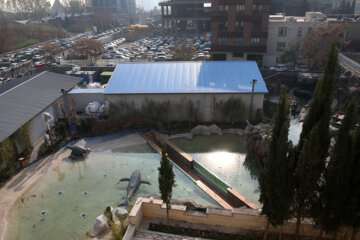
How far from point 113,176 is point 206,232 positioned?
7633mm

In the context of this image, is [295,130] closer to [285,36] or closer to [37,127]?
[37,127]

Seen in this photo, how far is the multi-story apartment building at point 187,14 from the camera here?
260ft

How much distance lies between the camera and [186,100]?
23.9 meters

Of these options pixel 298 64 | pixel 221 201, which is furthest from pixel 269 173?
pixel 298 64

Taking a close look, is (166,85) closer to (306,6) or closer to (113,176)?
(113,176)

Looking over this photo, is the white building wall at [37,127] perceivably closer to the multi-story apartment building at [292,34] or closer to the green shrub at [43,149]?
the green shrub at [43,149]

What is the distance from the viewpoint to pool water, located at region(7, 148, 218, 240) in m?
13.5

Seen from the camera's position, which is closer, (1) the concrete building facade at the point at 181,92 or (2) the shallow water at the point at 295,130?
(2) the shallow water at the point at 295,130

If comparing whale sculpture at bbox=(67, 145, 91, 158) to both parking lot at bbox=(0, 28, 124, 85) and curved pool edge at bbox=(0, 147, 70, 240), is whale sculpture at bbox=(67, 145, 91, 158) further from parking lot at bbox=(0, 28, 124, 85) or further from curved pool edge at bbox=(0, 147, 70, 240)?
parking lot at bbox=(0, 28, 124, 85)

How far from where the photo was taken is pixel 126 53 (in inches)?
2329

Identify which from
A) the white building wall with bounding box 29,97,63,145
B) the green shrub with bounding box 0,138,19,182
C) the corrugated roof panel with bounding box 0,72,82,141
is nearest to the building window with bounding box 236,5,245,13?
the corrugated roof panel with bounding box 0,72,82,141

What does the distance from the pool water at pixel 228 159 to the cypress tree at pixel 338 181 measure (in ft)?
17.7

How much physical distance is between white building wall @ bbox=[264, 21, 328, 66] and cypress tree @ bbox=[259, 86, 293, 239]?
116ft

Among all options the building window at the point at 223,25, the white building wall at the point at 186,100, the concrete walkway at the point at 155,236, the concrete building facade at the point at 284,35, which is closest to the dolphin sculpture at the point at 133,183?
the concrete walkway at the point at 155,236
